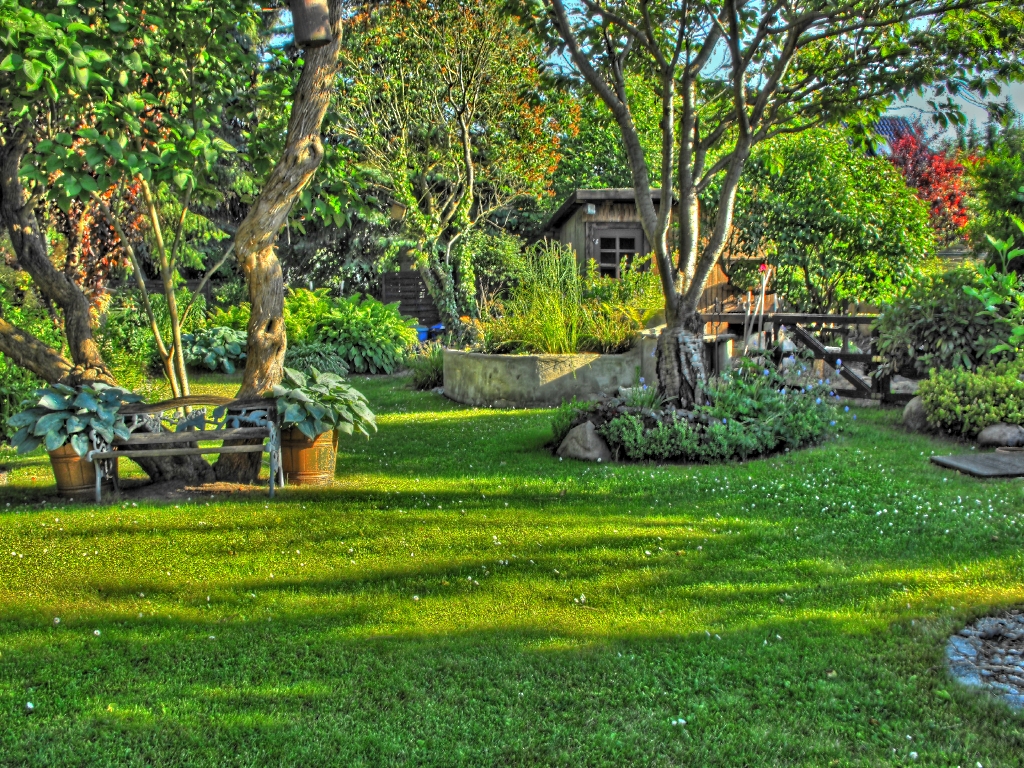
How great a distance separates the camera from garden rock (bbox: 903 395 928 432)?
780 cm

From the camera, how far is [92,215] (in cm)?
1029

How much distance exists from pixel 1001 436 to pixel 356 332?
10157 millimetres

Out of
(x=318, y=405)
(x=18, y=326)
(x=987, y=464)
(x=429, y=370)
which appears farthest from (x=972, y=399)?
(x=18, y=326)

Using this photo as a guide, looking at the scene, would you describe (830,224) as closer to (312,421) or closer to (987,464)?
(987,464)

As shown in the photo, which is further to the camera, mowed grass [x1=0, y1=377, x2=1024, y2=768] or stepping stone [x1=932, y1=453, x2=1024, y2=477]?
stepping stone [x1=932, y1=453, x2=1024, y2=477]

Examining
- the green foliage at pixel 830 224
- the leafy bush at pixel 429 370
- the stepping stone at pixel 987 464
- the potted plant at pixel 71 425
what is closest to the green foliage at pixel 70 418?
the potted plant at pixel 71 425

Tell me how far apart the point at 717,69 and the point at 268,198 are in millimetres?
5263

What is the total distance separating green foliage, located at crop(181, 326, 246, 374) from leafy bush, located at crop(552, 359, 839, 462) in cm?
856

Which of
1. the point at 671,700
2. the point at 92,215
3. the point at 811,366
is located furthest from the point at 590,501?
the point at 92,215

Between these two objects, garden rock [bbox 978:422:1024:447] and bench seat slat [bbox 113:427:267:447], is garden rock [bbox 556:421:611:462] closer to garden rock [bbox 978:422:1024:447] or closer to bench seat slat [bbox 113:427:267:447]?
bench seat slat [bbox 113:427:267:447]

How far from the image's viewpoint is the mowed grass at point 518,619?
2924 millimetres

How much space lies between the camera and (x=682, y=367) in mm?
7578

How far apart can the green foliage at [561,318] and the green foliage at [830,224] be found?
19.0 ft

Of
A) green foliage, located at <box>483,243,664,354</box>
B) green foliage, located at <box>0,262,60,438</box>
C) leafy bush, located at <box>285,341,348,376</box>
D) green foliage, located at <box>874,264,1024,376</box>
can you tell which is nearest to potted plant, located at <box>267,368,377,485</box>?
green foliage, located at <box>0,262,60,438</box>
